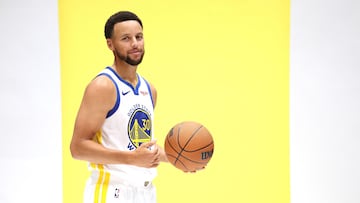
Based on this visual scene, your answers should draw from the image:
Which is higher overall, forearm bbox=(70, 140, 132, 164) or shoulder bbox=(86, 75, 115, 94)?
shoulder bbox=(86, 75, 115, 94)

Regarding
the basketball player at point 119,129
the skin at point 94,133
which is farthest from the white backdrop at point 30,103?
the skin at point 94,133

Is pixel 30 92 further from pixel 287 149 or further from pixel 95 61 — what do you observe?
pixel 287 149

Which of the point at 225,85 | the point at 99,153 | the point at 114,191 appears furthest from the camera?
the point at 225,85

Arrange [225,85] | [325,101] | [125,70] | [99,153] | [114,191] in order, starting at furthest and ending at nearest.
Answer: [225,85] → [325,101] → [125,70] → [114,191] → [99,153]

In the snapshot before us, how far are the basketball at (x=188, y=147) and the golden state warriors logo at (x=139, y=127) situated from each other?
13 centimetres

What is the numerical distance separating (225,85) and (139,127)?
1787mm

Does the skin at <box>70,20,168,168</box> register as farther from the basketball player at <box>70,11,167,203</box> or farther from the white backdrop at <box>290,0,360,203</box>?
the white backdrop at <box>290,0,360,203</box>

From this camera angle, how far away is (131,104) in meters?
3.25

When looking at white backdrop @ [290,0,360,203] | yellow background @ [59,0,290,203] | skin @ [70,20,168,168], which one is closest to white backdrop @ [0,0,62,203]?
yellow background @ [59,0,290,203]

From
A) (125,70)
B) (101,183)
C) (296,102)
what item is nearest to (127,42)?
(125,70)

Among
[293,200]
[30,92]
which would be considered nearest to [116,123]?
[30,92]

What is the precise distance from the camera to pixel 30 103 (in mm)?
4625

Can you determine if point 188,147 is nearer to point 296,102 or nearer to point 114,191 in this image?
point 114,191

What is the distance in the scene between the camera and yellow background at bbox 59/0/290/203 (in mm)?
4887
